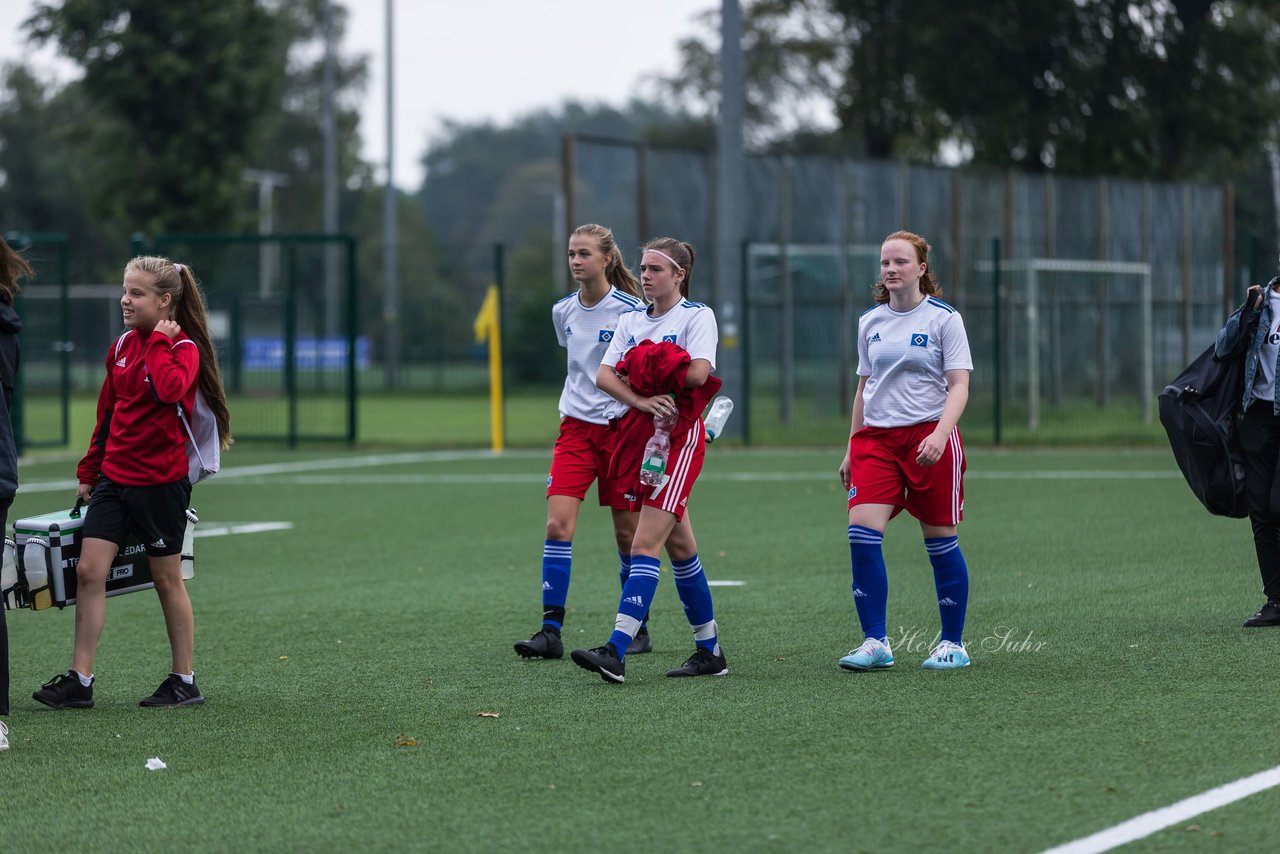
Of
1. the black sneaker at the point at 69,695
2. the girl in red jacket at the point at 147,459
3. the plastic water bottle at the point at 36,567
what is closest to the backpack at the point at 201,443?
the girl in red jacket at the point at 147,459

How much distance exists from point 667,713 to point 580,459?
1.79 m

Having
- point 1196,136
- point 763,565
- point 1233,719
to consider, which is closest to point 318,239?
point 763,565

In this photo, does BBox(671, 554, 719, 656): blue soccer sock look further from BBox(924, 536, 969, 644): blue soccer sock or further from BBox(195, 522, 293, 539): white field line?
BBox(195, 522, 293, 539): white field line

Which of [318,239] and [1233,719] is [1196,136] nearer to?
[318,239]

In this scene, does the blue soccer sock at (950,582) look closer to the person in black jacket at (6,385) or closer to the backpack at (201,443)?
the backpack at (201,443)

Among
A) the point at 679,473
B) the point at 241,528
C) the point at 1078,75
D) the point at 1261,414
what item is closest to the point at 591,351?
the point at 679,473

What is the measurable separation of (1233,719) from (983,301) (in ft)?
66.8

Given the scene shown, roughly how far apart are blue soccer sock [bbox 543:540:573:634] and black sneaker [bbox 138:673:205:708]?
1659mm

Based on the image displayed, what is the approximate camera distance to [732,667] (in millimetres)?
7102

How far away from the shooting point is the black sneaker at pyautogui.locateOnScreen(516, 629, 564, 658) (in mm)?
7395

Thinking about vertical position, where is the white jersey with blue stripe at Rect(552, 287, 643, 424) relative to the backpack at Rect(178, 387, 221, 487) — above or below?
above

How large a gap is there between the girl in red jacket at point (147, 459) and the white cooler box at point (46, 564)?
7 cm

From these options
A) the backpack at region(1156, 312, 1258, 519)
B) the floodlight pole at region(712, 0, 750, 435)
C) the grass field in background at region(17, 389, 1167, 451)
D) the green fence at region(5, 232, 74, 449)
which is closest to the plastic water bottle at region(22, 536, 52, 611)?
the backpack at region(1156, 312, 1258, 519)

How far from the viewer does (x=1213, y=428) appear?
25.3 feet
